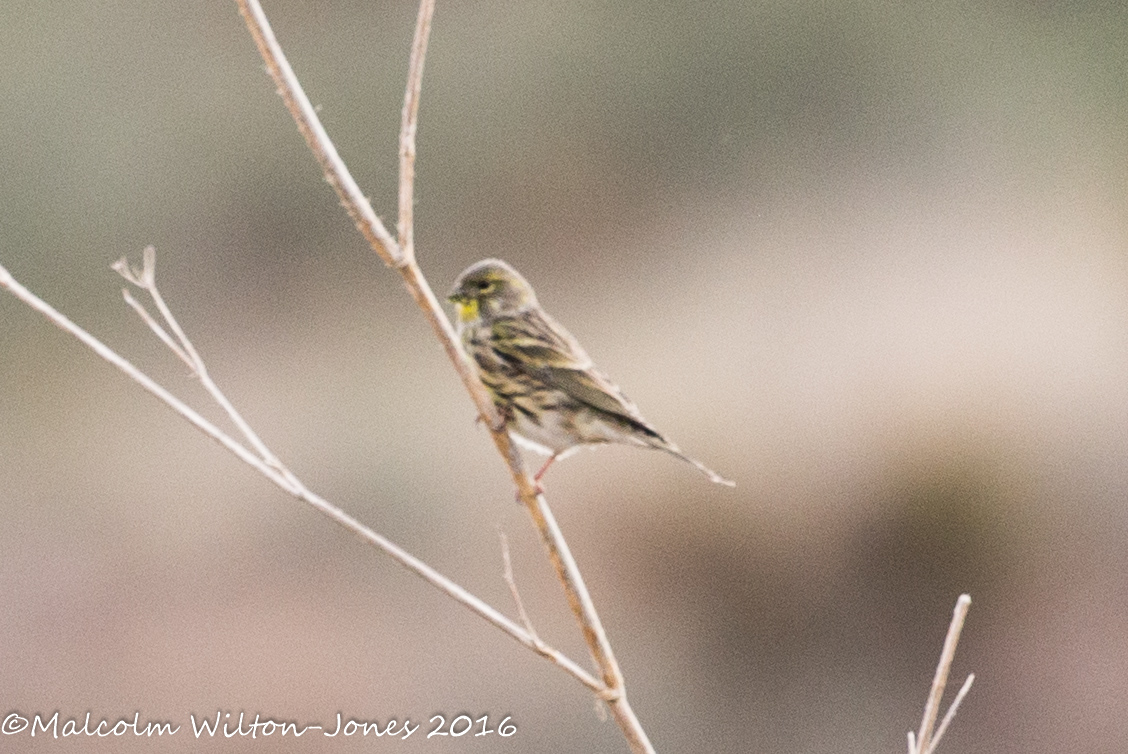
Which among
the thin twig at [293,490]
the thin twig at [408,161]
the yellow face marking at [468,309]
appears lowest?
the thin twig at [293,490]

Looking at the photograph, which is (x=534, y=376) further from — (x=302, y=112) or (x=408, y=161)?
(x=302, y=112)

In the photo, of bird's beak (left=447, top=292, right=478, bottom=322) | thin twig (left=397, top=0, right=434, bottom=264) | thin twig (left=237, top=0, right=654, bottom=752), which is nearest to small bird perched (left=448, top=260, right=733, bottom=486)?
bird's beak (left=447, top=292, right=478, bottom=322)

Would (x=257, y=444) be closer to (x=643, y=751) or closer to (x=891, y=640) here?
(x=643, y=751)

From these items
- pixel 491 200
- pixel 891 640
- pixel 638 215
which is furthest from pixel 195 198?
pixel 891 640

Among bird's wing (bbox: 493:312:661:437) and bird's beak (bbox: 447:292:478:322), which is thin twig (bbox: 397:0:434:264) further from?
bird's beak (bbox: 447:292:478:322)

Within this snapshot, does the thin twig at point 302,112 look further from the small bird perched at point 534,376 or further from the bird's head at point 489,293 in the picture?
the bird's head at point 489,293

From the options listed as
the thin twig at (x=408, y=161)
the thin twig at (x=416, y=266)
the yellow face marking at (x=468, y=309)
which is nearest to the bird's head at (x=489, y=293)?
the yellow face marking at (x=468, y=309)
